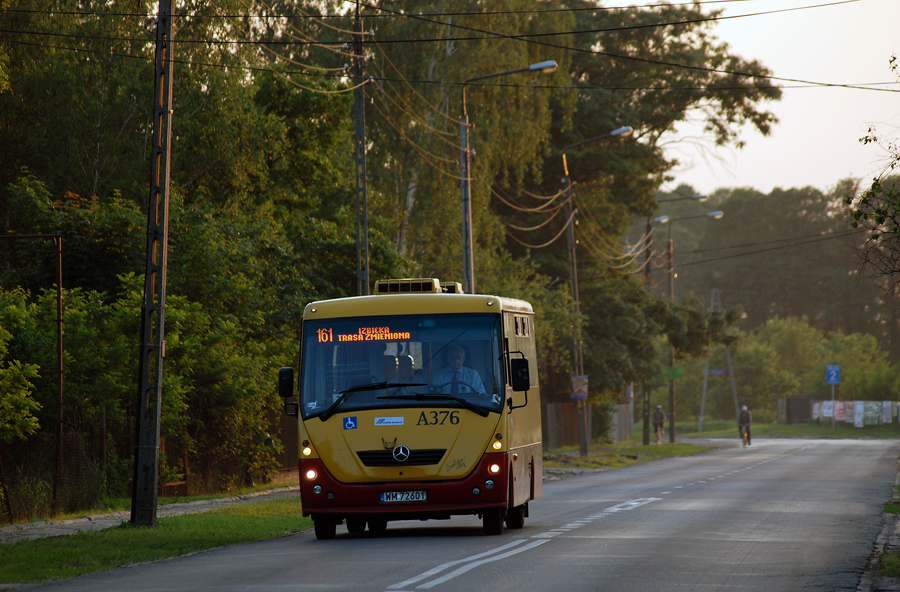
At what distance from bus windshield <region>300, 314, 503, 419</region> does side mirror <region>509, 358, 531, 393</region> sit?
0.17 metres

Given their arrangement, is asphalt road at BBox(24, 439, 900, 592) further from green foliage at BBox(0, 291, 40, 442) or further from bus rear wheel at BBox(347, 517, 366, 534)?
green foliage at BBox(0, 291, 40, 442)

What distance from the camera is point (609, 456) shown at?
4694cm

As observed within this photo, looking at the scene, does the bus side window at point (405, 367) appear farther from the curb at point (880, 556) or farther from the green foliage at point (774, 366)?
the green foliage at point (774, 366)

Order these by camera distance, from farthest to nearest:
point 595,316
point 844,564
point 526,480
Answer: point 595,316 < point 526,480 < point 844,564

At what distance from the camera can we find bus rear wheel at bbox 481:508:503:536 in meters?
15.4

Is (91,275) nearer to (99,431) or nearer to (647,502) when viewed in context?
(99,431)

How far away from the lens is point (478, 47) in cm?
4369

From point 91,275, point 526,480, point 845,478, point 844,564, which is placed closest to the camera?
→ point 844,564

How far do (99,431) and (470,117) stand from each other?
26.4 metres

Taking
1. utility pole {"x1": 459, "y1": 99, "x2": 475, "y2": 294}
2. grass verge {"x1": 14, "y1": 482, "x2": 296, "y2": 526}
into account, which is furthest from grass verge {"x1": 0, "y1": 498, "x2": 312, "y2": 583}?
utility pole {"x1": 459, "y1": 99, "x2": 475, "y2": 294}

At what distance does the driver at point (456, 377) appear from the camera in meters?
15.1

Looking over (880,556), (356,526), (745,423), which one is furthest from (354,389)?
(745,423)

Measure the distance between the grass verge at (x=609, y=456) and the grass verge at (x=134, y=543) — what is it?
2237cm

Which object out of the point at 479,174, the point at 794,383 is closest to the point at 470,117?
the point at 479,174
